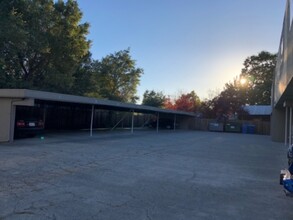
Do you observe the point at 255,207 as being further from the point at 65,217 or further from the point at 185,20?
the point at 185,20

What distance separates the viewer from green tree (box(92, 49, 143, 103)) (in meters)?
38.9

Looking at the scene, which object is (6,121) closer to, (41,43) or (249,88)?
(41,43)

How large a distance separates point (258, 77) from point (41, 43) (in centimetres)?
3497

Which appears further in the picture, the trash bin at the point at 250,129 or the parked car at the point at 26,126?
Result: the trash bin at the point at 250,129

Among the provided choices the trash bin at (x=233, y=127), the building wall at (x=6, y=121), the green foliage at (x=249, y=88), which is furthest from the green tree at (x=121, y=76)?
the building wall at (x=6, y=121)

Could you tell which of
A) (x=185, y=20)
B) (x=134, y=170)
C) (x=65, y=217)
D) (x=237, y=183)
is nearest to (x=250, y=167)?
(x=237, y=183)

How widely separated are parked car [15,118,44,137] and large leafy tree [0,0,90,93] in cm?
669

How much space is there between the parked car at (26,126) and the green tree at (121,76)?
22579mm

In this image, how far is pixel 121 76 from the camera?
1613 inches

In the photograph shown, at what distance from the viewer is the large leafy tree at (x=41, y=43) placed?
62.6 ft

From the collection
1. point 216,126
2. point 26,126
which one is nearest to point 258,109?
point 216,126

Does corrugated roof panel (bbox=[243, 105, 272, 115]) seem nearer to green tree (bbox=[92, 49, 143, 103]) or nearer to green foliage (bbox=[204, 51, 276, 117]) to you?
green foliage (bbox=[204, 51, 276, 117])

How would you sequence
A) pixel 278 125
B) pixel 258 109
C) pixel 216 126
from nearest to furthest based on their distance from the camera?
pixel 278 125 → pixel 216 126 → pixel 258 109

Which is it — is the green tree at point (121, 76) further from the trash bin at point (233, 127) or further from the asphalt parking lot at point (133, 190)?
the asphalt parking lot at point (133, 190)
